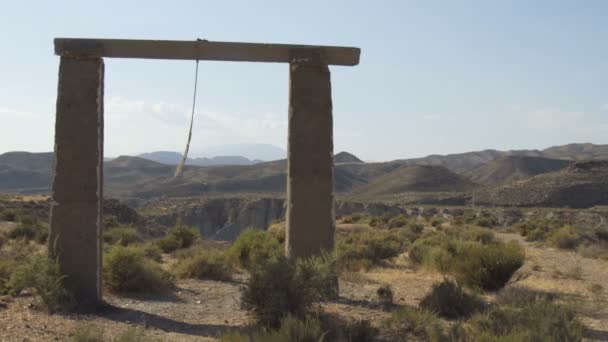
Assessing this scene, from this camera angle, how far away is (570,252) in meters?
18.2

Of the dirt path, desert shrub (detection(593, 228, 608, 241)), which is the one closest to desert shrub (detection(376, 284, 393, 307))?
the dirt path

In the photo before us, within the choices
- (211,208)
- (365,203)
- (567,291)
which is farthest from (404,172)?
(567,291)

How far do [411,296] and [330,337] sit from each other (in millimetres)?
3881

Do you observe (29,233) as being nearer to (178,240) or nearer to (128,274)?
(178,240)

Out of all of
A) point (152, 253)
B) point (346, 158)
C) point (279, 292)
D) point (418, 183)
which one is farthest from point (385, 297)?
point (346, 158)

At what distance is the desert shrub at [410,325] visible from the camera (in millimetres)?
7257

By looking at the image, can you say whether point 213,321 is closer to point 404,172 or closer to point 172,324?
point 172,324

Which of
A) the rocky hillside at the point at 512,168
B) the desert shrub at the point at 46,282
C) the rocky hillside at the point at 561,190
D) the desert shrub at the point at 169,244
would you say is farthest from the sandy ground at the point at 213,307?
the rocky hillside at the point at 512,168

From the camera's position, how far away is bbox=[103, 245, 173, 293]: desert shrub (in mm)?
10711

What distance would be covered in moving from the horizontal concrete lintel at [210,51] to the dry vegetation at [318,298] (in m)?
3.34

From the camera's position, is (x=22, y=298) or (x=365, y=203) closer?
(x=22, y=298)

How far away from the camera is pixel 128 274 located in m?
10.7

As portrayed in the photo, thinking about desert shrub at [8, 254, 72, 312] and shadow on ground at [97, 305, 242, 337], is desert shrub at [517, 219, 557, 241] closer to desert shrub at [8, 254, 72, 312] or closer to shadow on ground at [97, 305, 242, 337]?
shadow on ground at [97, 305, 242, 337]

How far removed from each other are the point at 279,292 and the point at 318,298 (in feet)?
2.53
